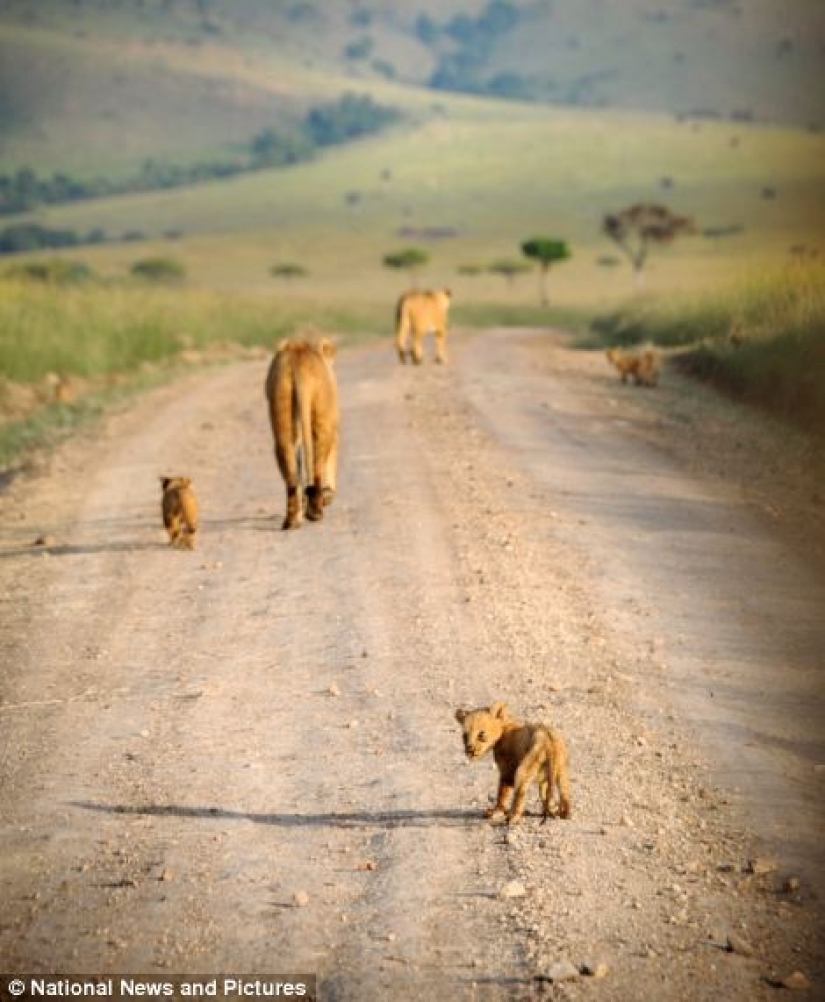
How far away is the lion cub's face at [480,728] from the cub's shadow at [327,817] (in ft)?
1.01

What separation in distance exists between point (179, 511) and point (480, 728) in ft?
18.7

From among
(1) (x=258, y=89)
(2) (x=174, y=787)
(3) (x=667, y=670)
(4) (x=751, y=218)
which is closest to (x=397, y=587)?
(3) (x=667, y=670)

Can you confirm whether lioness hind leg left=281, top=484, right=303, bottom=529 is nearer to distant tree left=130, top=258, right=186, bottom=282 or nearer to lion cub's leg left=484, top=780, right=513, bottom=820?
lion cub's leg left=484, top=780, right=513, bottom=820

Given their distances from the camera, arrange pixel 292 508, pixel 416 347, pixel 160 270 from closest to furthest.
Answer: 1. pixel 292 508
2. pixel 416 347
3. pixel 160 270

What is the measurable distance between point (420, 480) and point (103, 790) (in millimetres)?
7296

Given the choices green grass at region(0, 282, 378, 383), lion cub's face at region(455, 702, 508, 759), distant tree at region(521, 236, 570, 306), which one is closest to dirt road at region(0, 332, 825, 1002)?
lion cub's face at region(455, 702, 508, 759)

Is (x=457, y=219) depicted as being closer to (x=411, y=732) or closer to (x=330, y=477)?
(x=330, y=477)

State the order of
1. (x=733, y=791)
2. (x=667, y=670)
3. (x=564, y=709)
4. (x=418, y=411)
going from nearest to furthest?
(x=733, y=791) < (x=564, y=709) < (x=667, y=670) < (x=418, y=411)

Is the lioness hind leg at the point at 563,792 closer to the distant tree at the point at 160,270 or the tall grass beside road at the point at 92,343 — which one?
the tall grass beside road at the point at 92,343

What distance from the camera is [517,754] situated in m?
6.71

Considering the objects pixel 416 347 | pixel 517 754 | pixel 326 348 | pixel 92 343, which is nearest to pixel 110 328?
pixel 92 343

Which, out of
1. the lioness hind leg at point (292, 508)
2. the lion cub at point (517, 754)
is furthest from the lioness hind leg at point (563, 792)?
the lioness hind leg at point (292, 508)

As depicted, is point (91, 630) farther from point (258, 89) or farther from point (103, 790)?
point (258, 89)

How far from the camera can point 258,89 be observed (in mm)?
187375
